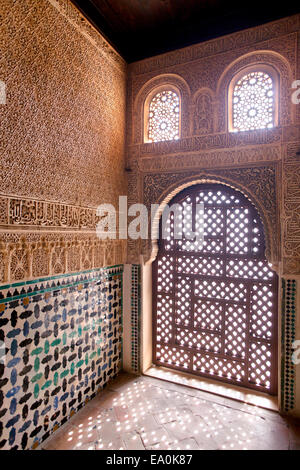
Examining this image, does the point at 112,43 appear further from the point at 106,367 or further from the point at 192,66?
the point at 106,367

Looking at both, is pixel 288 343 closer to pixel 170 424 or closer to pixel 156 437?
pixel 170 424

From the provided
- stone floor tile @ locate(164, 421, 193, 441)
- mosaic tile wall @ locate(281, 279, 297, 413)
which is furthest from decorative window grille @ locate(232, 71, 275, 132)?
stone floor tile @ locate(164, 421, 193, 441)

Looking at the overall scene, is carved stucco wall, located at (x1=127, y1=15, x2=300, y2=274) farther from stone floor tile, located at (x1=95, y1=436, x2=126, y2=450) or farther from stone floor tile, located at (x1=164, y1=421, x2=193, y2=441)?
stone floor tile, located at (x1=95, y1=436, x2=126, y2=450)

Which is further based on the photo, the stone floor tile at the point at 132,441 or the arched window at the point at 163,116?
the arched window at the point at 163,116

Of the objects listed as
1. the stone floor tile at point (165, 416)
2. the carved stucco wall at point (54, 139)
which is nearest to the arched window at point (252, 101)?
the carved stucco wall at point (54, 139)

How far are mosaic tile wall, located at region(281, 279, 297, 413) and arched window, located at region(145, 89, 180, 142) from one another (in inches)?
79.0

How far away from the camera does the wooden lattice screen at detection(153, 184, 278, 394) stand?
9.43 ft

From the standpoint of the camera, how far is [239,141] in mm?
2775

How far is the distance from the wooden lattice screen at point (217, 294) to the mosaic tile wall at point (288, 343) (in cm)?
21

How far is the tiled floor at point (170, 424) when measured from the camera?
217 cm

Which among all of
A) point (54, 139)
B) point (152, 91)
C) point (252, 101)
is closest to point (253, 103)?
point (252, 101)

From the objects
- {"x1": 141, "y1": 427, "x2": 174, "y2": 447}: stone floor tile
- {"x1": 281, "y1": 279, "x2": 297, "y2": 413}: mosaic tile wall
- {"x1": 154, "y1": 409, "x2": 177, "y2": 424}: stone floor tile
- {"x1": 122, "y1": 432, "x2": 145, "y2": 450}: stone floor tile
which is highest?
{"x1": 281, "y1": 279, "x2": 297, "y2": 413}: mosaic tile wall

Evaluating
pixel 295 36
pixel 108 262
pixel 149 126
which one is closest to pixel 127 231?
pixel 108 262

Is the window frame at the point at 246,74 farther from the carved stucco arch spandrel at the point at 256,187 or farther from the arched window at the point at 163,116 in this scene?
the arched window at the point at 163,116
